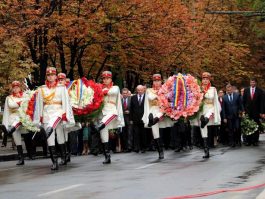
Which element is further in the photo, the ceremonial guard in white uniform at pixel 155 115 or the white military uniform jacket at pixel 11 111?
the white military uniform jacket at pixel 11 111

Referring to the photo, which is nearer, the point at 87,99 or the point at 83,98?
the point at 87,99

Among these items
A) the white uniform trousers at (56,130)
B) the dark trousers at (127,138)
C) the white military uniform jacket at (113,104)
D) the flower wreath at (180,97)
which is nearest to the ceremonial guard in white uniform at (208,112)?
the flower wreath at (180,97)

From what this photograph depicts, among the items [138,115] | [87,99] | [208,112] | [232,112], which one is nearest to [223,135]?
[232,112]

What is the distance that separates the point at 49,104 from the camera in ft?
55.8

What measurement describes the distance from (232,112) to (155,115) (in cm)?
694

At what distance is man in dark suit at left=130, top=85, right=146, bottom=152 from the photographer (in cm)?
2475

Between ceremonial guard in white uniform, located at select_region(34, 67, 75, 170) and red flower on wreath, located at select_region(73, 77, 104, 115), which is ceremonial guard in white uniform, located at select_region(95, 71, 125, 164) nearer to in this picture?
red flower on wreath, located at select_region(73, 77, 104, 115)

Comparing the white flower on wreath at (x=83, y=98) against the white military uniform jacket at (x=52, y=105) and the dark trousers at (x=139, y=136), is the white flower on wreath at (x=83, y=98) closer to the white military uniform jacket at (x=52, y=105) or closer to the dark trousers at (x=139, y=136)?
the white military uniform jacket at (x=52, y=105)

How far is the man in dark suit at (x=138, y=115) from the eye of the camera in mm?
24750

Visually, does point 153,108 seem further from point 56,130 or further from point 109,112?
point 56,130

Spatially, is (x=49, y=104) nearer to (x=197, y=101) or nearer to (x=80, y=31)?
(x=197, y=101)

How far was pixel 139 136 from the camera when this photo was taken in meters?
24.8

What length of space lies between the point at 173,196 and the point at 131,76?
112ft

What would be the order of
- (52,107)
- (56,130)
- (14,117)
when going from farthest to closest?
(14,117), (56,130), (52,107)
